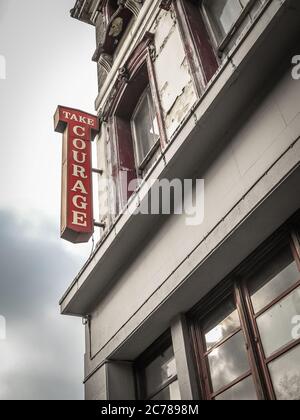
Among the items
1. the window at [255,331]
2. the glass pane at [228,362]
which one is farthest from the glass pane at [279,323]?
the glass pane at [228,362]

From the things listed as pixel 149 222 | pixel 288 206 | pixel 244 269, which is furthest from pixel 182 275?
pixel 288 206

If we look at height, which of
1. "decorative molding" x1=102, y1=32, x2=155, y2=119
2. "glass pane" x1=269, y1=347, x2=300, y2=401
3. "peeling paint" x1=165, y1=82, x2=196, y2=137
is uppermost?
"decorative molding" x1=102, y1=32, x2=155, y2=119

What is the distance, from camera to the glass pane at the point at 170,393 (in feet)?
17.2

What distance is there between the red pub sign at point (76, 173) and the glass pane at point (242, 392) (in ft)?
11.1

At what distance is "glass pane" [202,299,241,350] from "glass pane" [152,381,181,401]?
2.45 feet

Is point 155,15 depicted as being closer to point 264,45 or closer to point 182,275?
point 264,45

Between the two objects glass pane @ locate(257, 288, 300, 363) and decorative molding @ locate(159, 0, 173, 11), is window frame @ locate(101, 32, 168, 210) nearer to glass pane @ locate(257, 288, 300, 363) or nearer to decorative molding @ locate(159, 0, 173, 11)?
decorative molding @ locate(159, 0, 173, 11)

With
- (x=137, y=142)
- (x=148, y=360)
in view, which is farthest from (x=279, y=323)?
(x=137, y=142)

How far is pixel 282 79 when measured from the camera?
4340 mm

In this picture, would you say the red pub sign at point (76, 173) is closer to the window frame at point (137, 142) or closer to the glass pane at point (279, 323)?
the window frame at point (137, 142)

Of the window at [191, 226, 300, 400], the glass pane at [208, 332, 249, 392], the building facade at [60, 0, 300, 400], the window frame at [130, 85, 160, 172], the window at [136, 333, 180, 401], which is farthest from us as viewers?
the window frame at [130, 85, 160, 172]

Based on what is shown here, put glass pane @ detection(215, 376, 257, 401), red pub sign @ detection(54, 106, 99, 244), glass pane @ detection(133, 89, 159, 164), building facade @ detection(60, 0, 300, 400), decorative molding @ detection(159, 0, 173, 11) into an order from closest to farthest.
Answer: building facade @ detection(60, 0, 300, 400) → glass pane @ detection(215, 376, 257, 401) → red pub sign @ detection(54, 106, 99, 244) → decorative molding @ detection(159, 0, 173, 11) → glass pane @ detection(133, 89, 159, 164)

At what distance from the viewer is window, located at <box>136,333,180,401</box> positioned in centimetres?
542

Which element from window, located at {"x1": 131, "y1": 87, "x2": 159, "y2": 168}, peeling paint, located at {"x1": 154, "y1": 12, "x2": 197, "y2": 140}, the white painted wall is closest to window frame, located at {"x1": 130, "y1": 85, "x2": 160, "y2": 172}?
window, located at {"x1": 131, "y1": 87, "x2": 159, "y2": 168}
